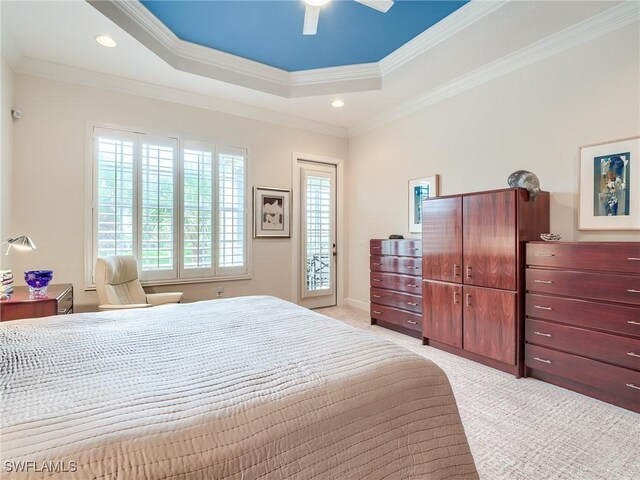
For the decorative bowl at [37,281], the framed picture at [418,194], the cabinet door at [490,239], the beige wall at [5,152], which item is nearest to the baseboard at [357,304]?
the framed picture at [418,194]

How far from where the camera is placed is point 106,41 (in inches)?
112

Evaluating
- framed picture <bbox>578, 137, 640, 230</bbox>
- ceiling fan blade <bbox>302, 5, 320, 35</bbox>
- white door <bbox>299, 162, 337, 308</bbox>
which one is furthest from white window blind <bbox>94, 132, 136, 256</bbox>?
framed picture <bbox>578, 137, 640, 230</bbox>

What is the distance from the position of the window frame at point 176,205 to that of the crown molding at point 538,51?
2.49m

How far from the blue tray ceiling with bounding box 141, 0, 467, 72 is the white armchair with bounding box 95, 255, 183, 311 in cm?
228

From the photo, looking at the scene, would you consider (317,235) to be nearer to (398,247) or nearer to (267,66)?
(398,247)

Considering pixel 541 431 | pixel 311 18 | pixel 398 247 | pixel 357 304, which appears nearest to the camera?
pixel 541 431

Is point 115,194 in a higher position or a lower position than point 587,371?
higher

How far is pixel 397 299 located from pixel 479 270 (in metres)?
1.23

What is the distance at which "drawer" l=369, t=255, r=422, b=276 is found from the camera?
12.4ft

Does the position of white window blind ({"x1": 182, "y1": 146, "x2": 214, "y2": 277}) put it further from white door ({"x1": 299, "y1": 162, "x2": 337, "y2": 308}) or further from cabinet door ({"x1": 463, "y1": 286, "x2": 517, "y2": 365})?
cabinet door ({"x1": 463, "y1": 286, "x2": 517, "y2": 365})

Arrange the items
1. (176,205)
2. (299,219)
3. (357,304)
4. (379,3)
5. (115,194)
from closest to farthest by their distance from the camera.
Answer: (379,3)
(115,194)
(176,205)
(299,219)
(357,304)

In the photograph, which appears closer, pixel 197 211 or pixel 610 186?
pixel 610 186

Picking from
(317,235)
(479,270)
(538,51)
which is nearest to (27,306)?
(317,235)

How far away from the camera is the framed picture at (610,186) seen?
2463mm
